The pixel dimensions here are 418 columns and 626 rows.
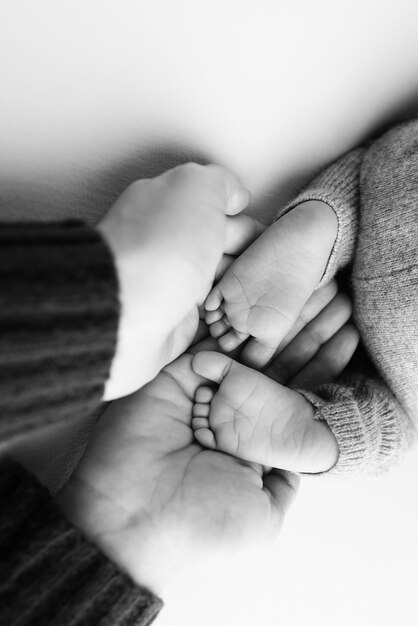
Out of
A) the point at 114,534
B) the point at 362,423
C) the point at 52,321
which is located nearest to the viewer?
the point at 52,321

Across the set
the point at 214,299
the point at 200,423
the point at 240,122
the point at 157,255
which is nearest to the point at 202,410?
the point at 200,423

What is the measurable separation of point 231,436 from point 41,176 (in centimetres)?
35

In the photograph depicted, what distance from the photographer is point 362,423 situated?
2.18ft

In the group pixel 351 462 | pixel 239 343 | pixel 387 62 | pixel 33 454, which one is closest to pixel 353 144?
pixel 387 62

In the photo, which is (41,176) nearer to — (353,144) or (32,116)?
(32,116)

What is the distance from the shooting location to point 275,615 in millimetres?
767

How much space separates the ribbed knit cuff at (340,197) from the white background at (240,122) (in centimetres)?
2

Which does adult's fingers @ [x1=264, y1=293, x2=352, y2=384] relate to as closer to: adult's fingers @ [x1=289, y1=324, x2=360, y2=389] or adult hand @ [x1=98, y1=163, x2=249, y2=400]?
adult's fingers @ [x1=289, y1=324, x2=360, y2=389]

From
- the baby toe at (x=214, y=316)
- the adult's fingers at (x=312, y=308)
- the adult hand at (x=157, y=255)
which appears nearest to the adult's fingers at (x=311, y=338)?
the adult's fingers at (x=312, y=308)

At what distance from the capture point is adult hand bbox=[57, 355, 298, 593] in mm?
561

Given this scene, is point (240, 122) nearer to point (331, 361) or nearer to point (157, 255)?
point (157, 255)

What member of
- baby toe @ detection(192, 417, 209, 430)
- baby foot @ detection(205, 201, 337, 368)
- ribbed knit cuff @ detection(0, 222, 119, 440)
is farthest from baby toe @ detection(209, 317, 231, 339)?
ribbed knit cuff @ detection(0, 222, 119, 440)

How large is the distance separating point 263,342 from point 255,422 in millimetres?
100

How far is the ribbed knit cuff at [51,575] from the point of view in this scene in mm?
484
